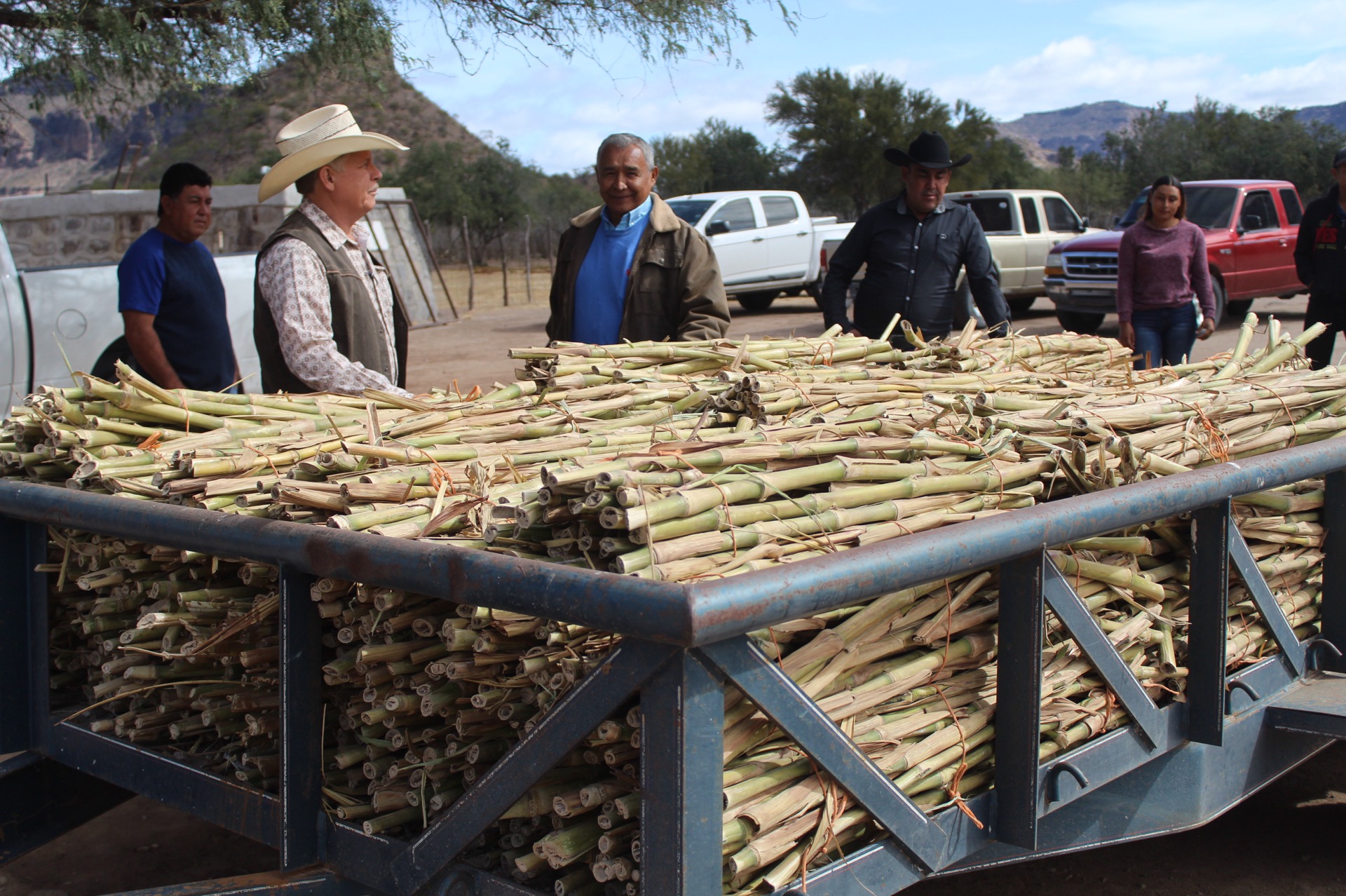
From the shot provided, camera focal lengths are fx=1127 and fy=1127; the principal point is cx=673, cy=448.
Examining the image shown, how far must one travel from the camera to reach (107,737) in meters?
2.41

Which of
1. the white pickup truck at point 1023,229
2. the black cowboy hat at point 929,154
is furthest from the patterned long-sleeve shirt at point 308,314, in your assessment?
the white pickup truck at point 1023,229

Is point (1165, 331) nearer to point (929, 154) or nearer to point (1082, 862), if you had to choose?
point (929, 154)

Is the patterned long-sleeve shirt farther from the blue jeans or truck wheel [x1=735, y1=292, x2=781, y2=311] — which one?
truck wheel [x1=735, y1=292, x2=781, y2=311]

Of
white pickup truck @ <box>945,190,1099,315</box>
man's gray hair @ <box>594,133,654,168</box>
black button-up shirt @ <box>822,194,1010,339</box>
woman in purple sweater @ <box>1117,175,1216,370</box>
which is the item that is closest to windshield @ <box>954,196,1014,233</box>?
white pickup truck @ <box>945,190,1099,315</box>

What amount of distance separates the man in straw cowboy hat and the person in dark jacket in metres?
5.50

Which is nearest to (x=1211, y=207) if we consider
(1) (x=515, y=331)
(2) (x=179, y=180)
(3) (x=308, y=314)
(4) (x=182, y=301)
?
(1) (x=515, y=331)

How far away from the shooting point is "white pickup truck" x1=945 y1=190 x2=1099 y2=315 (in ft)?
57.0

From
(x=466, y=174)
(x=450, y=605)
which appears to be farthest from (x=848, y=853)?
(x=466, y=174)

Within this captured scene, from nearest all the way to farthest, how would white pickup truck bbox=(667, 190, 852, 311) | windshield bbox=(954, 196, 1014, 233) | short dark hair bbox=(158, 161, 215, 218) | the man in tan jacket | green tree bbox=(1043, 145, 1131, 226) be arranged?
the man in tan jacket, short dark hair bbox=(158, 161, 215, 218), windshield bbox=(954, 196, 1014, 233), white pickup truck bbox=(667, 190, 852, 311), green tree bbox=(1043, 145, 1131, 226)

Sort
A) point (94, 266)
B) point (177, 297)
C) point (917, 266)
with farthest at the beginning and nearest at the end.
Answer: point (94, 266), point (917, 266), point (177, 297)

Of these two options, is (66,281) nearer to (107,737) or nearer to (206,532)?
(107,737)

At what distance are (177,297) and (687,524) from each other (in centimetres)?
375

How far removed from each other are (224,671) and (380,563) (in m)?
0.81

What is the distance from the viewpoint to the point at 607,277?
4.47 metres
